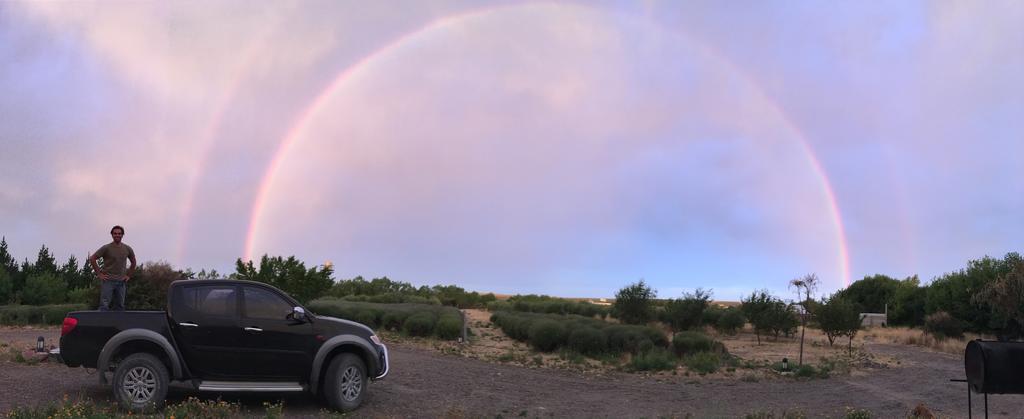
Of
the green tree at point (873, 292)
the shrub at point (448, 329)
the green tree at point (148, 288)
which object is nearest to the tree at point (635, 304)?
the shrub at point (448, 329)

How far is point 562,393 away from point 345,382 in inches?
232

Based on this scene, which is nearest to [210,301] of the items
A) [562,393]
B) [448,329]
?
[562,393]

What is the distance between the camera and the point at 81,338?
1011 centimetres

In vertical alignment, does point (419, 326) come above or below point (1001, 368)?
below

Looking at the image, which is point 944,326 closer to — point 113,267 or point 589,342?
point 589,342

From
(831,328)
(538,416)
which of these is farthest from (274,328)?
(831,328)

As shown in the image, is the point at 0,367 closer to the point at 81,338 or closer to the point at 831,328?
the point at 81,338

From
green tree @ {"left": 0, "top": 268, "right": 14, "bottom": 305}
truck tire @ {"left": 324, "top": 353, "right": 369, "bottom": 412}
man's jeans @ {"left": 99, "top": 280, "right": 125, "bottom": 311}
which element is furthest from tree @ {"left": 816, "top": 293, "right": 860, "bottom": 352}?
green tree @ {"left": 0, "top": 268, "right": 14, "bottom": 305}

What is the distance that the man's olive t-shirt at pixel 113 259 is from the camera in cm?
1291

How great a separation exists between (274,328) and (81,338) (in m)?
2.58

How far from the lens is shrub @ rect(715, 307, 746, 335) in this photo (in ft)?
138

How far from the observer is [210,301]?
417 inches

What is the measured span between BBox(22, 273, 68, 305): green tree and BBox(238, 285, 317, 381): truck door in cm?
3854

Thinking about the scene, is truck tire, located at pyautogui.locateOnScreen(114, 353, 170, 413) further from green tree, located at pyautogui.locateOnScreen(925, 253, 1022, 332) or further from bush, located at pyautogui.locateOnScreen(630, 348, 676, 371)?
green tree, located at pyautogui.locateOnScreen(925, 253, 1022, 332)
